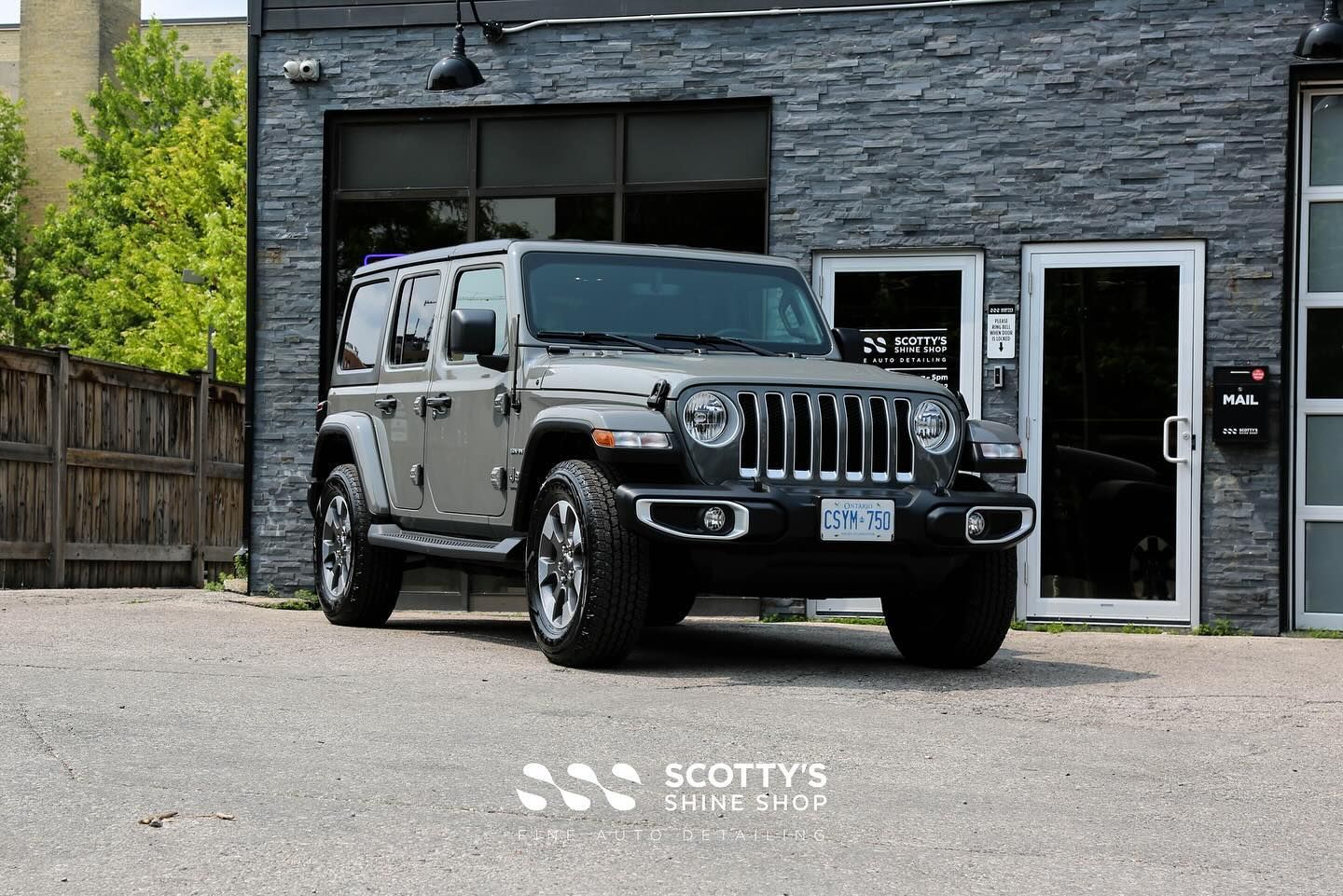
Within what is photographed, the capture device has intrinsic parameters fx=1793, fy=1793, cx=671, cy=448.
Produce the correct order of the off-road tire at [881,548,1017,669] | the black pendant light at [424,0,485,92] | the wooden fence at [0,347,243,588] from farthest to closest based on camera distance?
the wooden fence at [0,347,243,588]
the black pendant light at [424,0,485,92]
the off-road tire at [881,548,1017,669]

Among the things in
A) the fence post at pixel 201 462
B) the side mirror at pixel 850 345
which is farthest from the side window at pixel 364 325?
the fence post at pixel 201 462

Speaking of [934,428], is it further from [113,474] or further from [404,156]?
[113,474]

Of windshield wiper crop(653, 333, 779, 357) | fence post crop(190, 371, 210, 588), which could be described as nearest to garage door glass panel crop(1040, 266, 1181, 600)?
windshield wiper crop(653, 333, 779, 357)

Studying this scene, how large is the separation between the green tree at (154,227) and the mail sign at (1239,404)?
1902 cm

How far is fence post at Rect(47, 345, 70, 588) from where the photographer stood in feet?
55.2

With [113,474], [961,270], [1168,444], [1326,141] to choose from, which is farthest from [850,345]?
[113,474]

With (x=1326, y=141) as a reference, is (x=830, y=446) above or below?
below

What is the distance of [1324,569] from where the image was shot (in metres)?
11.8

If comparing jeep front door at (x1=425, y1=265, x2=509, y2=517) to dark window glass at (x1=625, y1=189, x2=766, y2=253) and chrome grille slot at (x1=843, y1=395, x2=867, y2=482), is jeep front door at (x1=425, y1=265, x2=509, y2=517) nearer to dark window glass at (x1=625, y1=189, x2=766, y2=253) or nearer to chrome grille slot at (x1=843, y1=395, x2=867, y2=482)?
Answer: chrome grille slot at (x1=843, y1=395, x2=867, y2=482)

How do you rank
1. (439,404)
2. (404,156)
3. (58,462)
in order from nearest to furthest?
(439,404) < (404,156) < (58,462)

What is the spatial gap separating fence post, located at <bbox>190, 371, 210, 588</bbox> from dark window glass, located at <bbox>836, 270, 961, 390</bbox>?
9686 millimetres

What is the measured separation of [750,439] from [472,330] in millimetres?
1583

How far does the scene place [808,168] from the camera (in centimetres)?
1233

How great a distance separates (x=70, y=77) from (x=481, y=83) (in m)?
37.3
